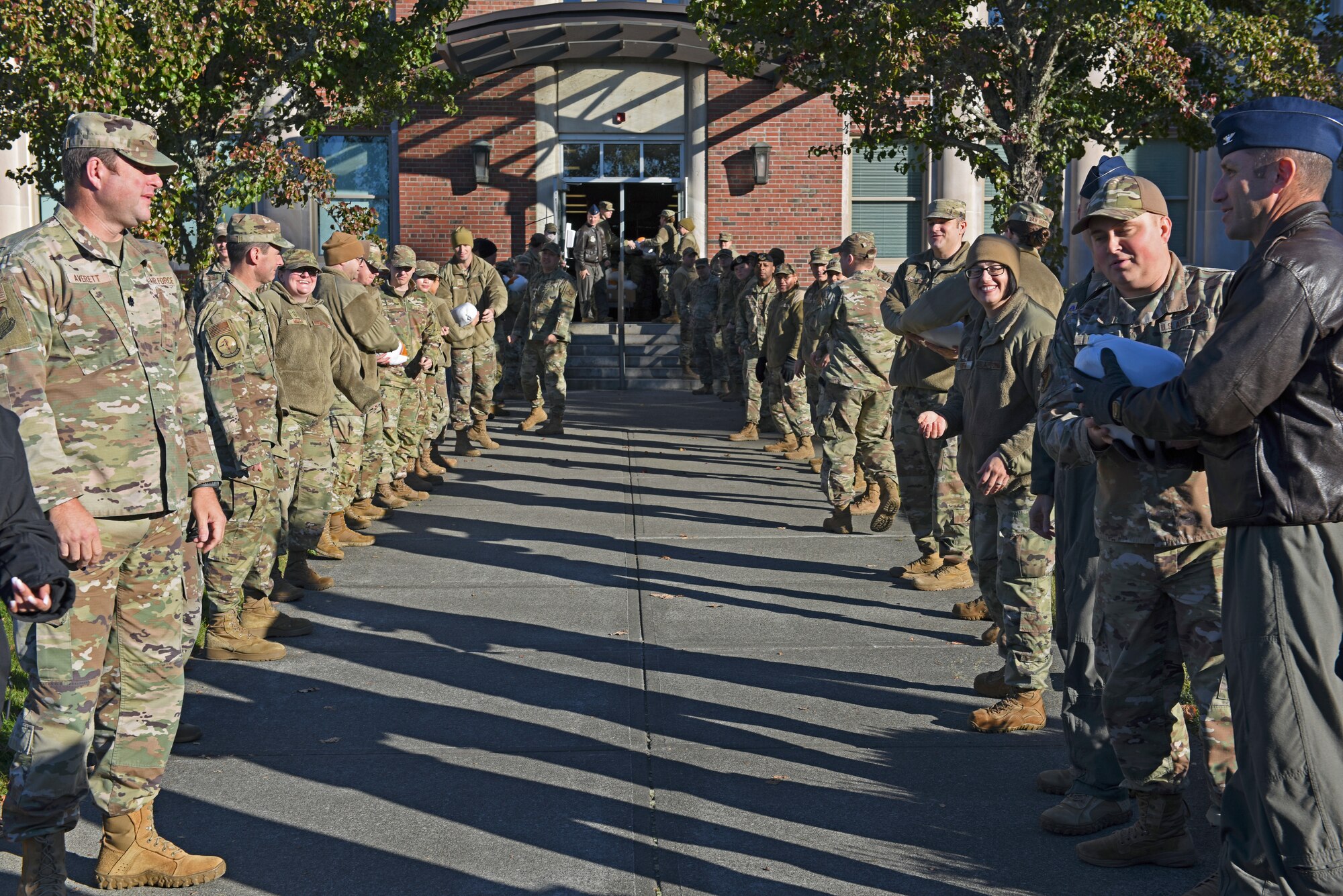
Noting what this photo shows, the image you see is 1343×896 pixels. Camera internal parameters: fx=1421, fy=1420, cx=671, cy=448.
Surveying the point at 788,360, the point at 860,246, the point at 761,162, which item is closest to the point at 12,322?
the point at 860,246

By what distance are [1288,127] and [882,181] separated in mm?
23682

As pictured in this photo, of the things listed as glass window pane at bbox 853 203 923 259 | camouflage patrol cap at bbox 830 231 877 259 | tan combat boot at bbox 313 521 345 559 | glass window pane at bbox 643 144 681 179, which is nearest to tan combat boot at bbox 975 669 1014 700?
camouflage patrol cap at bbox 830 231 877 259

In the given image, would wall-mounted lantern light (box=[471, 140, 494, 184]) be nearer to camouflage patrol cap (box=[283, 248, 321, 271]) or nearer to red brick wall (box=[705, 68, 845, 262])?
red brick wall (box=[705, 68, 845, 262])

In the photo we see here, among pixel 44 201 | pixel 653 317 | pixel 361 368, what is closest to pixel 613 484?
pixel 361 368

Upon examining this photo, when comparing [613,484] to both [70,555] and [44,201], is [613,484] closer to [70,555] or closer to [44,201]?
[70,555]

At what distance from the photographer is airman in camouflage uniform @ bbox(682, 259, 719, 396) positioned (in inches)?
803

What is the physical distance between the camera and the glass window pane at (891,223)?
1042 inches

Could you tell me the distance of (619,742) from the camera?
591cm

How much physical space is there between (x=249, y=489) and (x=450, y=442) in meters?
9.10

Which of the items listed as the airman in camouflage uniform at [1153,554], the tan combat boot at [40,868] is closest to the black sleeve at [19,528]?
the tan combat boot at [40,868]

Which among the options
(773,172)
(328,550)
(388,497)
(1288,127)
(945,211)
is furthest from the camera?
(773,172)

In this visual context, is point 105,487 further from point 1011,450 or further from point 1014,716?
point 1014,716

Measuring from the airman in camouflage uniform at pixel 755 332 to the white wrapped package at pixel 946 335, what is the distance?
8.17m

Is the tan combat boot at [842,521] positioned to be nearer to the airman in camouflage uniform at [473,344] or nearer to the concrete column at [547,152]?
the airman in camouflage uniform at [473,344]
